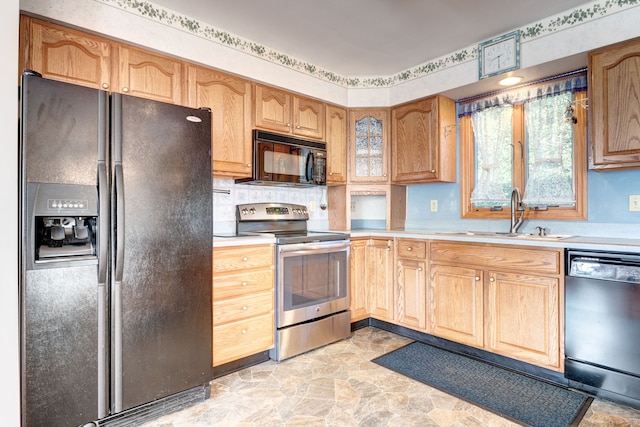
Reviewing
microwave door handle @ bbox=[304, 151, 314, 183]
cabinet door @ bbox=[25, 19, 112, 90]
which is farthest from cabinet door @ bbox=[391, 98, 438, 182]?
cabinet door @ bbox=[25, 19, 112, 90]

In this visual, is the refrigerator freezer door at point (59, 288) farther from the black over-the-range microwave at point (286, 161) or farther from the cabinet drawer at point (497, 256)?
the cabinet drawer at point (497, 256)

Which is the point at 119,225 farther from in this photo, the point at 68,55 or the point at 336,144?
the point at 336,144

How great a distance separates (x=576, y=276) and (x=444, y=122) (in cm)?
165

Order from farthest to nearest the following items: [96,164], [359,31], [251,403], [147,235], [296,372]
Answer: [359,31] < [296,372] < [251,403] < [147,235] < [96,164]

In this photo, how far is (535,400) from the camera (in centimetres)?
203

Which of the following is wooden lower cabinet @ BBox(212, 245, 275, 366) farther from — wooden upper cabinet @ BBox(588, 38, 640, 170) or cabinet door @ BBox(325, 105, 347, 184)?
wooden upper cabinet @ BBox(588, 38, 640, 170)

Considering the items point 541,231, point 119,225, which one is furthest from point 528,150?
point 119,225

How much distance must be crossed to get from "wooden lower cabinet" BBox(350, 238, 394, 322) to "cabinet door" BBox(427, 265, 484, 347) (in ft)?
1.36

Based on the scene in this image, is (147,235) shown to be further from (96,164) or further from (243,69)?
(243,69)

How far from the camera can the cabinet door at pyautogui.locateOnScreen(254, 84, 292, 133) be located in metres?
2.85

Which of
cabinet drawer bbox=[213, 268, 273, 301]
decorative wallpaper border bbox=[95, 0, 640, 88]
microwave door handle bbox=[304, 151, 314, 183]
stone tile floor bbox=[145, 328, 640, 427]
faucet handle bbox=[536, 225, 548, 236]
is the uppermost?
decorative wallpaper border bbox=[95, 0, 640, 88]

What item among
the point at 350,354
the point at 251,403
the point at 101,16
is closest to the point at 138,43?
the point at 101,16

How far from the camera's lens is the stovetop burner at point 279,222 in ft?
9.25

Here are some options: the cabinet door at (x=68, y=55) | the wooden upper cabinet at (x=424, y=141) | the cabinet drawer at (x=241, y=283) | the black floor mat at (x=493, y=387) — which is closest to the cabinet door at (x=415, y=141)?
the wooden upper cabinet at (x=424, y=141)
